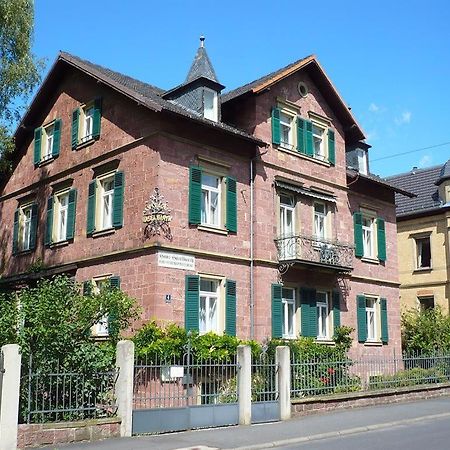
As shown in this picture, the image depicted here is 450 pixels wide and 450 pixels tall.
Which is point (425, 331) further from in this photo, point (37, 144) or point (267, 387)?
point (37, 144)

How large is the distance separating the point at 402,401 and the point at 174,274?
7.72 metres

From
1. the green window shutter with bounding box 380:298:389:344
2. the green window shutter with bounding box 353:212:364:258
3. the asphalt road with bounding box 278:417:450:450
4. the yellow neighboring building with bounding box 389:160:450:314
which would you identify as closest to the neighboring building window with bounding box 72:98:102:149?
the green window shutter with bounding box 353:212:364:258

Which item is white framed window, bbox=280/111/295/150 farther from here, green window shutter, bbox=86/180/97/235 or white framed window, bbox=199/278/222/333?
green window shutter, bbox=86/180/97/235

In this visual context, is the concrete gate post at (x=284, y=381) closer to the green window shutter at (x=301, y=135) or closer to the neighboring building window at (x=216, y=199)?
the neighboring building window at (x=216, y=199)

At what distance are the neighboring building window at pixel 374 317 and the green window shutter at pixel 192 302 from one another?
28.1ft

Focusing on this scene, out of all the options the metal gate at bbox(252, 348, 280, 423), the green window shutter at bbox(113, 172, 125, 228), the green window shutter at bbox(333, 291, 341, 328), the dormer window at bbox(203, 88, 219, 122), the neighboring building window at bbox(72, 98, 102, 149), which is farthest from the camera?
the green window shutter at bbox(333, 291, 341, 328)

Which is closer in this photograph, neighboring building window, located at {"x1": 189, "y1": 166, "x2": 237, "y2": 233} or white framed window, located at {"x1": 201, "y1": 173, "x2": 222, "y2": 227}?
neighboring building window, located at {"x1": 189, "y1": 166, "x2": 237, "y2": 233}

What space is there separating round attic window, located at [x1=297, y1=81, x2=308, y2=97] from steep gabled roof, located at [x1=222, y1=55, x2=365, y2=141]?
577 mm

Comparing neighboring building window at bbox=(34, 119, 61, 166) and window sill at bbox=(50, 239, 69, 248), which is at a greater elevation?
neighboring building window at bbox=(34, 119, 61, 166)

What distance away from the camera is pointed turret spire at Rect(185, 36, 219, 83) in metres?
21.9

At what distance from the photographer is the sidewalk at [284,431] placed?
1220 cm

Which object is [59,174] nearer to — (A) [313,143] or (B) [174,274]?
(B) [174,274]

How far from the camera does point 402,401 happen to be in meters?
19.5

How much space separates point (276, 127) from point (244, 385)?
1035cm
